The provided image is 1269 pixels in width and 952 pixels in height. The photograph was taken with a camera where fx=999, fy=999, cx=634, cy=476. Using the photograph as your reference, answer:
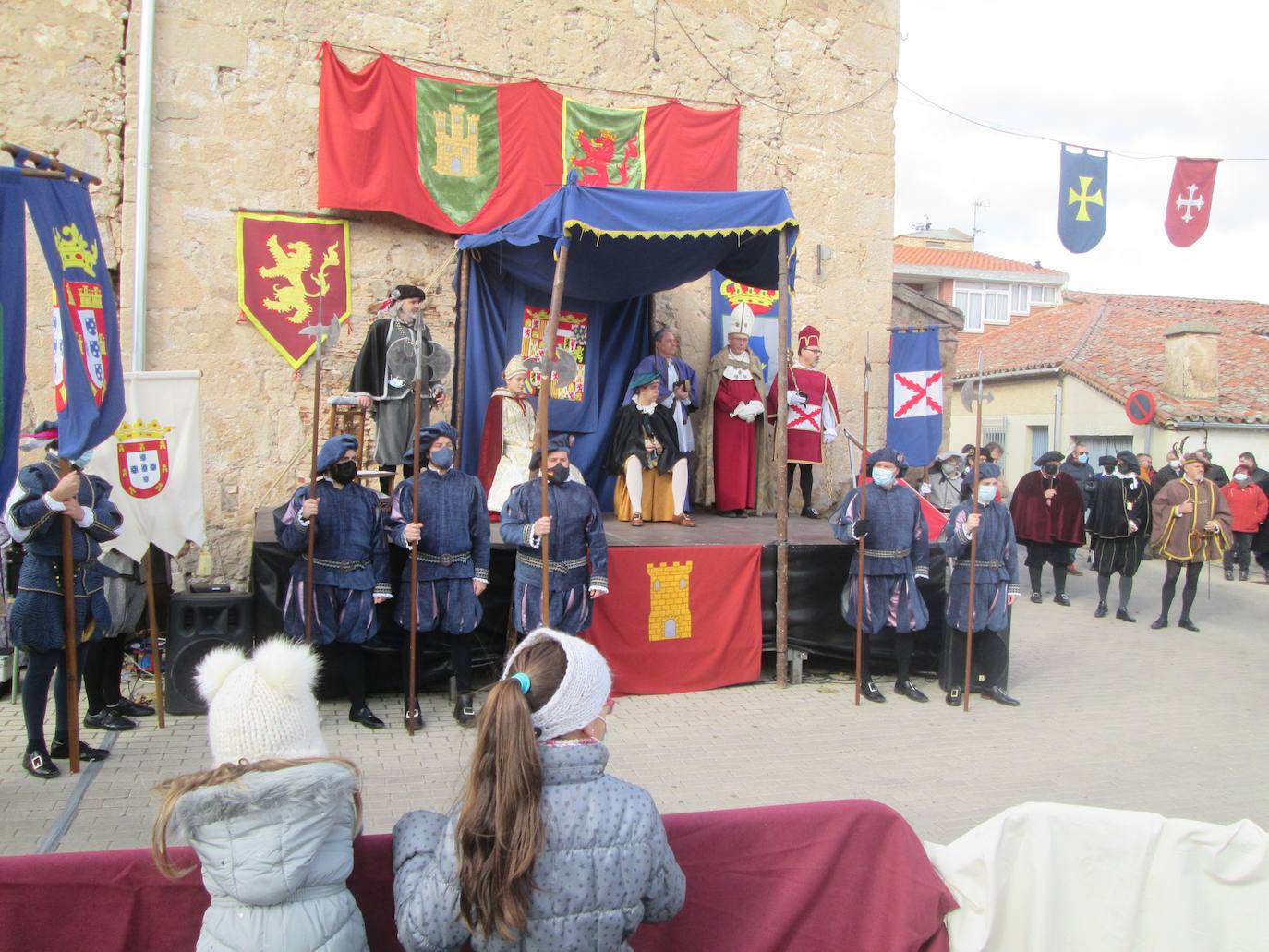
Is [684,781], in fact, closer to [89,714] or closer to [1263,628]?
[89,714]

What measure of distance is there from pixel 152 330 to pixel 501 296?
9.65ft

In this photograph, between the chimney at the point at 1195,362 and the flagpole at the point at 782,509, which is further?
the chimney at the point at 1195,362

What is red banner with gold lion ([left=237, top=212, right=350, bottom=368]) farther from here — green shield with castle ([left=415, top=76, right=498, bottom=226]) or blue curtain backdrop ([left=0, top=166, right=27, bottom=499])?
blue curtain backdrop ([left=0, top=166, right=27, bottom=499])

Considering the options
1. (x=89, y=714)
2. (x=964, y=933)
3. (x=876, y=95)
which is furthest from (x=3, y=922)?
(x=876, y=95)

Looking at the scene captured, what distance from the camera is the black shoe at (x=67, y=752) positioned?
210 inches

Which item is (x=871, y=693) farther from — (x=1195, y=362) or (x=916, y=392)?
(x=1195, y=362)

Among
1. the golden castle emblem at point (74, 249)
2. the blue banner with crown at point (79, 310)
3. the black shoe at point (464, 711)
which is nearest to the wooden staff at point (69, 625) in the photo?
the blue banner with crown at point (79, 310)

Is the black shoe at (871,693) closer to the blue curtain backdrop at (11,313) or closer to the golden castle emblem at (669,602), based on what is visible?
the golden castle emblem at (669,602)

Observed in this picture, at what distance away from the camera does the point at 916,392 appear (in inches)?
379

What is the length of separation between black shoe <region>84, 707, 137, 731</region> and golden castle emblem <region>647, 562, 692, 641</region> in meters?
3.35

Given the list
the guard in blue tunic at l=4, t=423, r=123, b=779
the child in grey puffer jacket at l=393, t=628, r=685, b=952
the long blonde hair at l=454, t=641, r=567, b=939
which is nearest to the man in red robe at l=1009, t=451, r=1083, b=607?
the guard in blue tunic at l=4, t=423, r=123, b=779

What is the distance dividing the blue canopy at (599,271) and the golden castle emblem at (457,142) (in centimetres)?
93

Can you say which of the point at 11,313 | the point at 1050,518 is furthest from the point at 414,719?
the point at 1050,518

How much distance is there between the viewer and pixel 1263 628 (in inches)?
422
